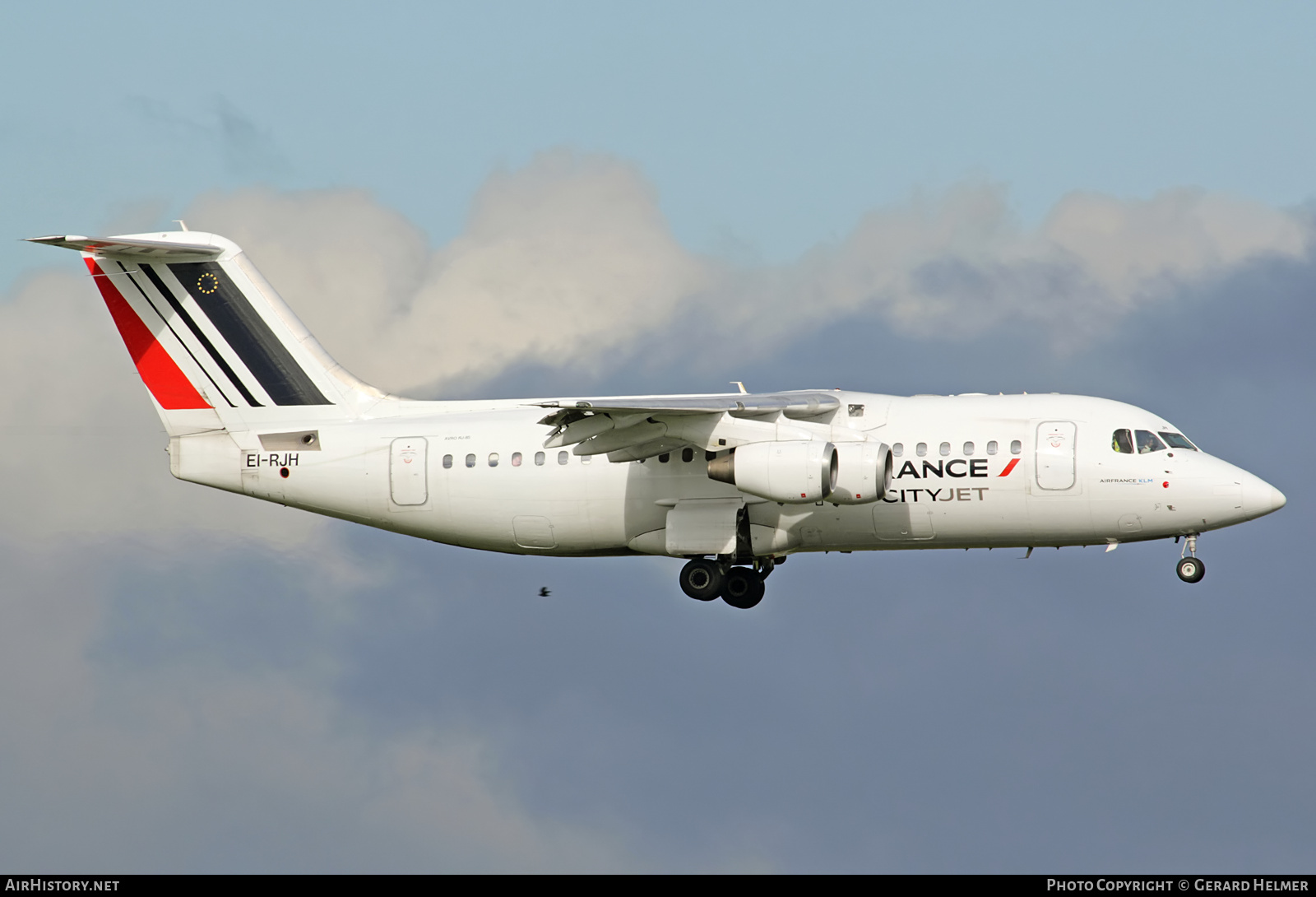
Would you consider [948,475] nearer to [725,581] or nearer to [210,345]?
[725,581]

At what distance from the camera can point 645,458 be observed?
24000 mm

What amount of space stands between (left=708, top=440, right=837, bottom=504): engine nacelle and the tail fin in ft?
21.2

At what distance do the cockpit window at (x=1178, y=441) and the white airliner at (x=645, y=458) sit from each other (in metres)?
0.02

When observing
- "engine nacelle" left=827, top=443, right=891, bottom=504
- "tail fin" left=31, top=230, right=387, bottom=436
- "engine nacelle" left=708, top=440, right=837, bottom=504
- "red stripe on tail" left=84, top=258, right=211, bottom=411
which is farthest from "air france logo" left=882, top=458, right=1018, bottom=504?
"red stripe on tail" left=84, top=258, right=211, bottom=411

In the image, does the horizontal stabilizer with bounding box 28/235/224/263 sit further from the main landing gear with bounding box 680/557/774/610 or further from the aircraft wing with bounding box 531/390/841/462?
the main landing gear with bounding box 680/557/774/610

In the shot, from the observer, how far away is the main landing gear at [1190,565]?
2334 cm

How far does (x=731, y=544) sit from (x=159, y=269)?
9.63m

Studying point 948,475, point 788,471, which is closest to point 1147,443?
point 948,475

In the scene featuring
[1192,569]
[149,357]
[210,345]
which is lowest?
[1192,569]

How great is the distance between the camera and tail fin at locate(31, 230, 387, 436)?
84.8 ft

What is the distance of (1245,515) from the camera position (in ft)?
75.3

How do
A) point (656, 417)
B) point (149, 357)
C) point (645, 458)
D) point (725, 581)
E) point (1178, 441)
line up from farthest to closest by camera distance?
point (149, 357), point (725, 581), point (645, 458), point (1178, 441), point (656, 417)

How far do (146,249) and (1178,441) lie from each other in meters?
15.1
